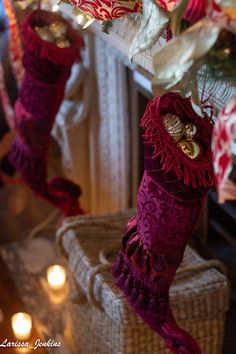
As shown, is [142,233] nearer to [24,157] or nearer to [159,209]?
Result: [159,209]

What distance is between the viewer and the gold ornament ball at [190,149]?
944 millimetres

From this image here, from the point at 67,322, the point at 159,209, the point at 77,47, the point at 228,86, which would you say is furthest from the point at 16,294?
the point at 228,86

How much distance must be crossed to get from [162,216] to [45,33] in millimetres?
618

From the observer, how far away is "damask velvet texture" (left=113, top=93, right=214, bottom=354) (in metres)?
0.94

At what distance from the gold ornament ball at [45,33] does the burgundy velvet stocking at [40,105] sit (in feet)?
0.05

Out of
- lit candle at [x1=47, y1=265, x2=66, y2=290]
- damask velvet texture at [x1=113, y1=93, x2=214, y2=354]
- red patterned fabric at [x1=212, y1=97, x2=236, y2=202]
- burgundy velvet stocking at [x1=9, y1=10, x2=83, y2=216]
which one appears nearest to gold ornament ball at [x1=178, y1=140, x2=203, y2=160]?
damask velvet texture at [x1=113, y1=93, x2=214, y2=354]

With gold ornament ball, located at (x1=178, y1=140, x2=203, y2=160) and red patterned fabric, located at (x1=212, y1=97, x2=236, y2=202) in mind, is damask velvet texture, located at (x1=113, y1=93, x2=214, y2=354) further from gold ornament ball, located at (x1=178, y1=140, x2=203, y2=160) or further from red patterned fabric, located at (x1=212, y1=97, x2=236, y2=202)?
red patterned fabric, located at (x1=212, y1=97, x2=236, y2=202)

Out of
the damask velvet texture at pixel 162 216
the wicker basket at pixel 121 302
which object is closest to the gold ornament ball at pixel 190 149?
the damask velvet texture at pixel 162 216

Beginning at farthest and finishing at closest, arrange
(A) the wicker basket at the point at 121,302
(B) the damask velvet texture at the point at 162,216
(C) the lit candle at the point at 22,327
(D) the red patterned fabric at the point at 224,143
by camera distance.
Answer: (C) the lit candle at the point at 22,327 < (A) the wicker basket at the point at 121,302 < (B) the damask velvet texture at the point at 162,216 < (D) the red patterned fabric at the point at 224,143

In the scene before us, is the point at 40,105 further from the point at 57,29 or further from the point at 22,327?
the point at 22,327

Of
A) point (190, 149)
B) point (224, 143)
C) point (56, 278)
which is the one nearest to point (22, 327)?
point (56, 278)

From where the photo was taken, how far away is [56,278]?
1764 mm

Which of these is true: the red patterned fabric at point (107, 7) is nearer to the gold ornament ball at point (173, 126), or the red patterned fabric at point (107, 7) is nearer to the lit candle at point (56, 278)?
the gold ornament ball at point (173, 126)

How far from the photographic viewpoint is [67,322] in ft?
5.49
